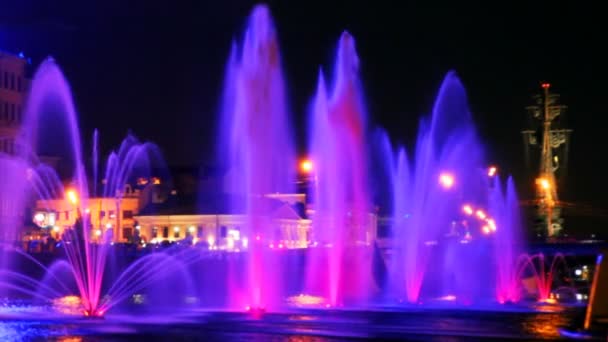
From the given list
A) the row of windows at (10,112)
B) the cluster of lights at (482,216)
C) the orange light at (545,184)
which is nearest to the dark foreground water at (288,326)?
the row of windows at (10,112)

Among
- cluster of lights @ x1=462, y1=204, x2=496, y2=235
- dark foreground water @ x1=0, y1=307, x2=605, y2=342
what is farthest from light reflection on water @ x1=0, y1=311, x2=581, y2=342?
cluster of lights @ x1=462, y1=204, x2=496, y2=235

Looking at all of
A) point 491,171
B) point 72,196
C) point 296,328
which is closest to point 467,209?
point 491,171

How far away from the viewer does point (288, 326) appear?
32.1 meters

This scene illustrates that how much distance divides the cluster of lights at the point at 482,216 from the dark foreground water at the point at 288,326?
233ft

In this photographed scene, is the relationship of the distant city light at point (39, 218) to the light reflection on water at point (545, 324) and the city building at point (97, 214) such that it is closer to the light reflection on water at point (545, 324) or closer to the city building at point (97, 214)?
the city building at point (97, 214)

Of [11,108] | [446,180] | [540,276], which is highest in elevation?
[11,108]

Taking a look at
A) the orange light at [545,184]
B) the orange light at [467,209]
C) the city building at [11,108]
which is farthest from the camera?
the orange light at [467,209]

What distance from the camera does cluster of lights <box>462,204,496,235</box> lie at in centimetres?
11069

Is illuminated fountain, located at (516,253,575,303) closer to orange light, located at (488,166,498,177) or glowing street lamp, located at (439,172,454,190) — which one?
glowing street lamp, located at (439,172,454,190)

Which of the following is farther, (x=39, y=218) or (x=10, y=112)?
(x=10, y=112)

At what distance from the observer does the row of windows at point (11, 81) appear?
84.8m

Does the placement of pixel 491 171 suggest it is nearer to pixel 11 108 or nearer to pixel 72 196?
pixel 72 196

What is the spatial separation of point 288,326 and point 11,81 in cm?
6038

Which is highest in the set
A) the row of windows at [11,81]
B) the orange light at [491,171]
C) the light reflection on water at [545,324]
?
the row of windows at [11,81]
